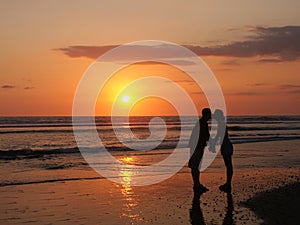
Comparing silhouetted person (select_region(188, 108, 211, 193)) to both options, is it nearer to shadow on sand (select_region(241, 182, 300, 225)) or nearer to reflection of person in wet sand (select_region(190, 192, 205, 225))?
reflection of person in wet sand (select_region(190, 192, 205, 225))

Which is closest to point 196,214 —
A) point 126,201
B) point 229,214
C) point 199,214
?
point 199,214

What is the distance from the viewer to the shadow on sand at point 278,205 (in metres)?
9.70

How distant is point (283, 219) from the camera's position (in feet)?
31.8

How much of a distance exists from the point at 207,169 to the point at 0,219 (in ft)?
33.8

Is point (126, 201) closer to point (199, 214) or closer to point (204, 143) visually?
point (199, 214)

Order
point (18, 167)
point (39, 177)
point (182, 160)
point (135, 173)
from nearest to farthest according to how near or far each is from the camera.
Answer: point (39, 177), point (135, 173), point (18, 167), point (182, 160)

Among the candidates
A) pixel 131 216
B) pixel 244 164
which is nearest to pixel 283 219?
pixel 131 216

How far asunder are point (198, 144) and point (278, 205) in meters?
3.02

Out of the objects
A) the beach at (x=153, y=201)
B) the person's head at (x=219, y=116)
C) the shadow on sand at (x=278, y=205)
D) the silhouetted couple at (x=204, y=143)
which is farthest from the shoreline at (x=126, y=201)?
the person's head at (x=219, y=116)

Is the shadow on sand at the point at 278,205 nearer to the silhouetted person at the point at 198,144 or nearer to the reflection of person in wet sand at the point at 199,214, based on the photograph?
the reflection of person in wet sand at the point at 199,214

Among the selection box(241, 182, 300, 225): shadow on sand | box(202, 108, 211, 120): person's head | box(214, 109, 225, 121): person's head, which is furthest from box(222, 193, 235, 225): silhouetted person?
box(202, 108, 211, 120): person's head

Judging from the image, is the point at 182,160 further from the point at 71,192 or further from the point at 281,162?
the point at 71,192

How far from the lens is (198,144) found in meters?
13.2

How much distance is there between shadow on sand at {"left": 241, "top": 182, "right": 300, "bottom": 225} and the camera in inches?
382
